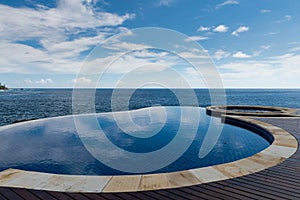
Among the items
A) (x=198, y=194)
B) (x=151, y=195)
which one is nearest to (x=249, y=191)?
(x=198, y=194)

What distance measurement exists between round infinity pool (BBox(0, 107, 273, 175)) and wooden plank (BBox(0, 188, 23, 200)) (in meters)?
2.04

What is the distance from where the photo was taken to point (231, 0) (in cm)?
1661

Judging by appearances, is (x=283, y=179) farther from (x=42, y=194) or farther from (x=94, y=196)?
(x=42, y=194)

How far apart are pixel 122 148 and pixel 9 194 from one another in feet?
15.5

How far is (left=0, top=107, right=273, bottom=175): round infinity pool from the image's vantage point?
585cm

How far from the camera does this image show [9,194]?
10.6ft

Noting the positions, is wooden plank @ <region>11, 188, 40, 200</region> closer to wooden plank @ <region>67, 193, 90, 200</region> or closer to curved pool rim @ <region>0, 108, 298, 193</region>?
curved pool rim @ <region>0, 108, 298, 193</region>

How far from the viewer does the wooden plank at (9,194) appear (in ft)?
10.3

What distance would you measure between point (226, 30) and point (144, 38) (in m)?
15.8

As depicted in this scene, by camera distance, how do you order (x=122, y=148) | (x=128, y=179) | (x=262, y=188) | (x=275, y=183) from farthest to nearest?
(x=122, y=148) → (x=128, y=179) → (x=275, y=183) → (x=262, y=188)

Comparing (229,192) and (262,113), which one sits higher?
(262,113)

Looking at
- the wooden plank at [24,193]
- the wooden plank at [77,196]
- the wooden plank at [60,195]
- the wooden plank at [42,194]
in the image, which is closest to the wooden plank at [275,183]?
the wooden plank at [77,196]

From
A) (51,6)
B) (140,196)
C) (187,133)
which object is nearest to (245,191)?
(140,196)

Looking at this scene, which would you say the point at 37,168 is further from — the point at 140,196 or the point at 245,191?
the point at 245,191
